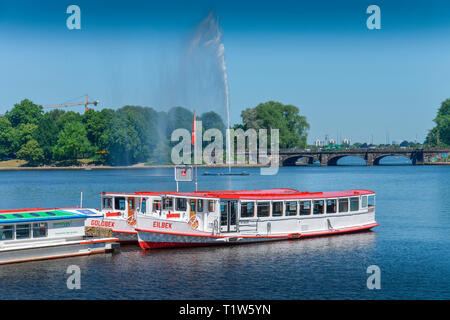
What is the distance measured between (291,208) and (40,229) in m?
21.3

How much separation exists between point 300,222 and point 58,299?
79.9ft

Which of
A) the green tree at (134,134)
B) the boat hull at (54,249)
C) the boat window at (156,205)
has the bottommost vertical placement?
the boat hull at (54,249)

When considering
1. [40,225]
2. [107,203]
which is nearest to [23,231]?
[40,225]

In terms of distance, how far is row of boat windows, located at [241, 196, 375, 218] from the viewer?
1877 inches

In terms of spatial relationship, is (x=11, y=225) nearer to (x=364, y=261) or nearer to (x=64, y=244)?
(x=64, y=244)

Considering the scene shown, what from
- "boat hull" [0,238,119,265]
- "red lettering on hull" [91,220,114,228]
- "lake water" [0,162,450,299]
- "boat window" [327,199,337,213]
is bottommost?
"lake water" [0,162,450,299]

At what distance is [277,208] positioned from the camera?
161 feet

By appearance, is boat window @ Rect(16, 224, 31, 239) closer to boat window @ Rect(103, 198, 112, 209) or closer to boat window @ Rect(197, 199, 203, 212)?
boat window @ Rect(103, 198, 112, 209)

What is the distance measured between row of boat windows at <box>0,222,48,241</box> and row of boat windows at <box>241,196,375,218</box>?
16099 mm

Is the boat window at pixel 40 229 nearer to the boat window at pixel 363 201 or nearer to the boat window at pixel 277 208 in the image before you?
the boat window at pixel 277 208

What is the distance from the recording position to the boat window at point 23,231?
4112 cm

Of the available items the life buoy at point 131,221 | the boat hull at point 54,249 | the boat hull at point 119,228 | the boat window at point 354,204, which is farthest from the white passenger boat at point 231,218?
the boat hull at point 54,249

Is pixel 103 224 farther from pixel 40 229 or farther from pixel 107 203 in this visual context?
pixel 40 229

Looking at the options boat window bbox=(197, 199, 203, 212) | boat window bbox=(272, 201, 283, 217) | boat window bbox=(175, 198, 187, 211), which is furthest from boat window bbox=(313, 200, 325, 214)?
boat window bbox=(175, 198, 187, 211)
